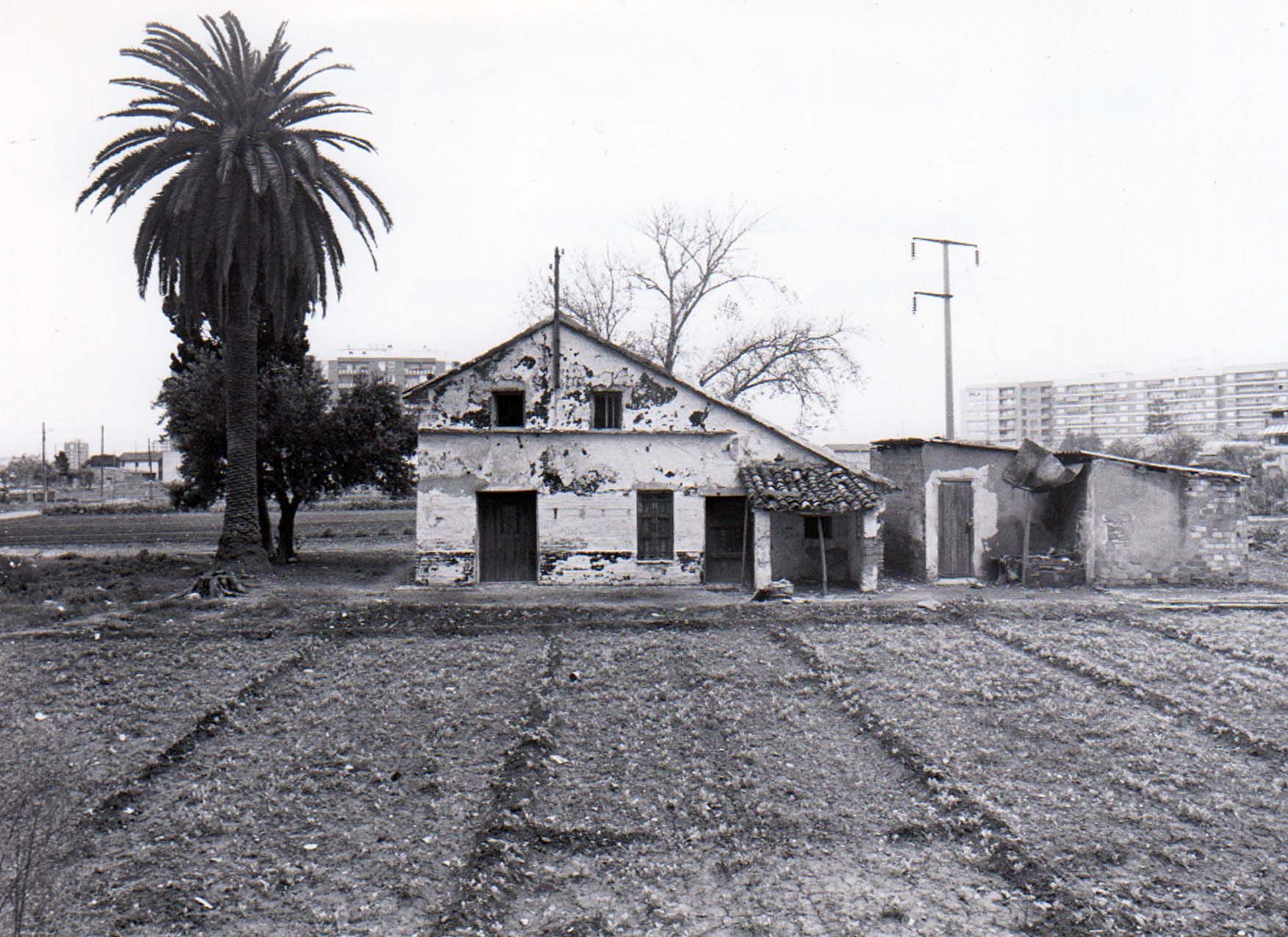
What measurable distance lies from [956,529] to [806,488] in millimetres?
3853

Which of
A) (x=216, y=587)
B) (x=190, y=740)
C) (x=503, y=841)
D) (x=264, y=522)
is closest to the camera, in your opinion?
(x=503, y=841)

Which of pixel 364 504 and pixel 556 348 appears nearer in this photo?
pixel 556 348

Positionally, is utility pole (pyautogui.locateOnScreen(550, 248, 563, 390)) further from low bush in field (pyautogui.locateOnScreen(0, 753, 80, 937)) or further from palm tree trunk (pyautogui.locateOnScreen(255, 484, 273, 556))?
Result: low bush in field (pyautogui.locateOnScreen(0, 753, 80, 937))

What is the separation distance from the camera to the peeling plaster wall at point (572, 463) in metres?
19.8

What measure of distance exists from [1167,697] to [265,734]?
9.90 meters

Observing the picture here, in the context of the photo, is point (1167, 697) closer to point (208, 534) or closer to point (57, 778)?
point (57, 778)

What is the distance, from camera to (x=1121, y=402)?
136125 millimetres

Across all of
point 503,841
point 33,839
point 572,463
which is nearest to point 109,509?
point 572,463

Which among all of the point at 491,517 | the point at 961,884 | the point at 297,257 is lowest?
the point at 961,884

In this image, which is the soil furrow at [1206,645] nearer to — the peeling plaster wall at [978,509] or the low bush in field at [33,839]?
the peeling plaster wall at [978,509]

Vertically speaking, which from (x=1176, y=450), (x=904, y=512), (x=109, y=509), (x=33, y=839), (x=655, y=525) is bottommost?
(x=33, y=839)

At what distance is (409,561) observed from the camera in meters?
25.7

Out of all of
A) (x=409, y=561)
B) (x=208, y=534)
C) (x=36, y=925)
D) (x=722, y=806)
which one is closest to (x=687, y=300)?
(x=409, y=561)

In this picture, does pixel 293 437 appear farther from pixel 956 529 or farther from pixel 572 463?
pixel 956 529
